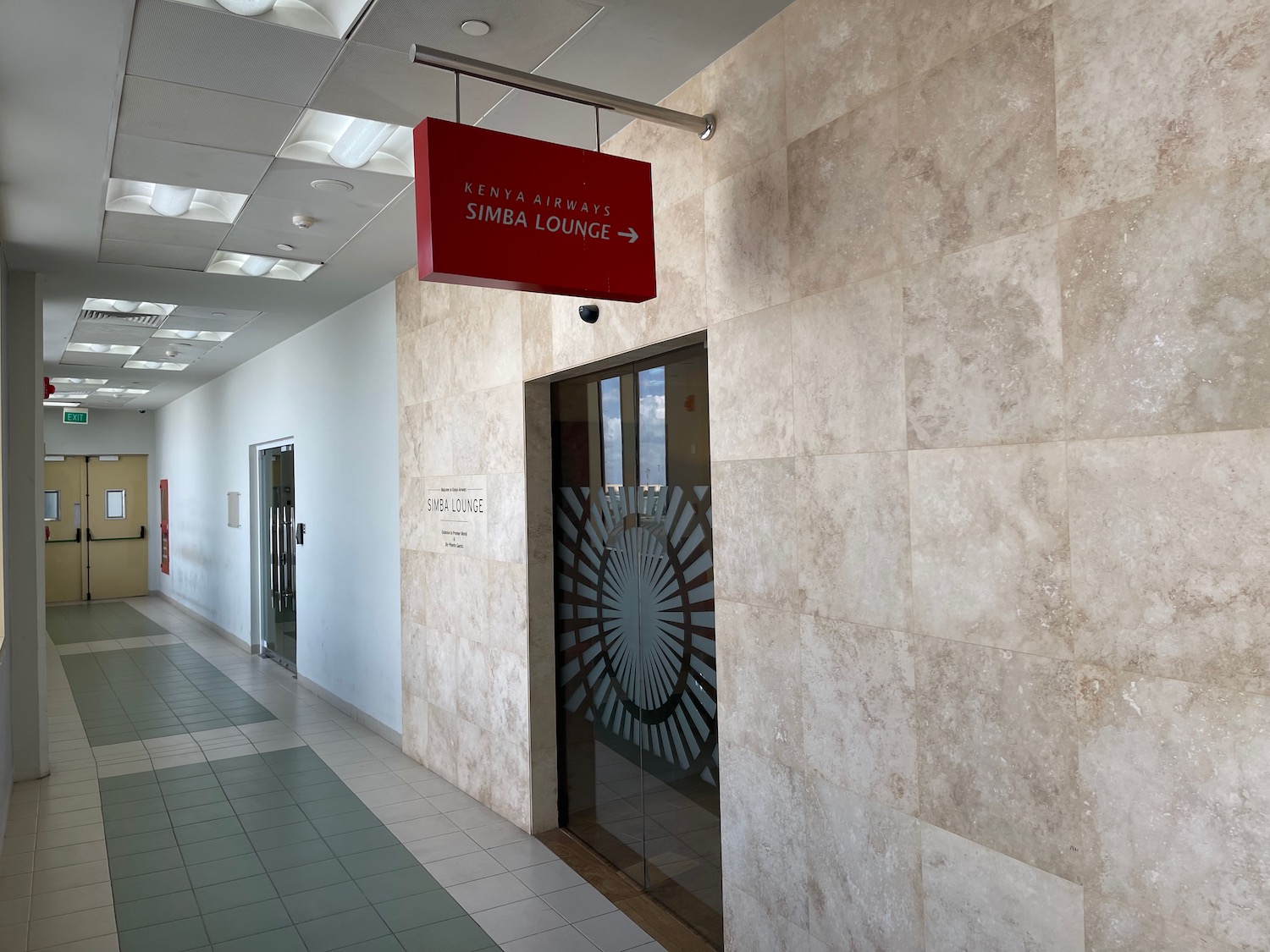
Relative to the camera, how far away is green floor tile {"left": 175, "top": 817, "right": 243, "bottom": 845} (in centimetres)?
509

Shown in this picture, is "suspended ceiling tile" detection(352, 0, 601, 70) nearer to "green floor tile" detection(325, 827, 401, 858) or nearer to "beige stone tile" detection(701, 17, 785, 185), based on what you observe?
"beige stone tile" detection(701, 17, 785, 185)

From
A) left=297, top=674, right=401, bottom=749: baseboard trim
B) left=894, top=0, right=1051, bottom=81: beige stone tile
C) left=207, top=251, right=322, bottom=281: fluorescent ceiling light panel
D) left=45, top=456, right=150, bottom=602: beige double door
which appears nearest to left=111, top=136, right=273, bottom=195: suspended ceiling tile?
left=207, top=251, right=322, bottom=281: fluorescent ceiling light panel

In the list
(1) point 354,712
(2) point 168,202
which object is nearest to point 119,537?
(1) point 354,712

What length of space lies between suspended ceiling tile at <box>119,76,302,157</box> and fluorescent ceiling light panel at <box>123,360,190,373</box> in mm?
7929

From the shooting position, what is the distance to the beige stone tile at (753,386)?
315 centimetres

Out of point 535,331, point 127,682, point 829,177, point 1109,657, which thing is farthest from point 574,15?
point 127,682

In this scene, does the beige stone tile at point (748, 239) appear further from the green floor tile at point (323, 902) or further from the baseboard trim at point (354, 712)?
the baseboard trim at point (354, 712)

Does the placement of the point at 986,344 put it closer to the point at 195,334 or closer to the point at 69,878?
the point at 69,878

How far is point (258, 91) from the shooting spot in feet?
12.1

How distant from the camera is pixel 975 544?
246 cm

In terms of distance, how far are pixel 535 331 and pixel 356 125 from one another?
1.32m

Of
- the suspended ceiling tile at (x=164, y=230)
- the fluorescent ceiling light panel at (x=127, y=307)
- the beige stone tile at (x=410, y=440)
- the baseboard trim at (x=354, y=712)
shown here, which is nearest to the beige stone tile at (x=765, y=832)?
the beige stone tile at (x=410, y=440)

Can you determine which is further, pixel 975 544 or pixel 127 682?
pixel 127 682

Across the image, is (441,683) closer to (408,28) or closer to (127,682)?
(408,28)
